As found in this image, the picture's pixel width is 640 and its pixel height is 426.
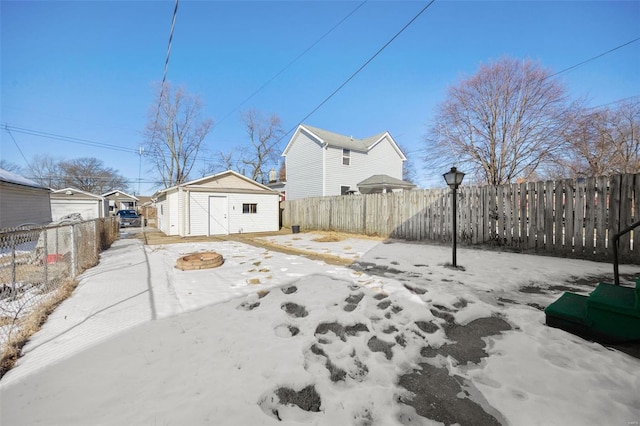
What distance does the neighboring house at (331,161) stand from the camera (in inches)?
665

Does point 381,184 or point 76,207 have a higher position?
point 381,184

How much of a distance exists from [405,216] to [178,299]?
8271 millimetres

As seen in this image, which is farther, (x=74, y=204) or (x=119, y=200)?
(x=119, y=200)

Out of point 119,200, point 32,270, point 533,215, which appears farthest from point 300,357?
point 119,200

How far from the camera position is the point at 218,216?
14.0 meters

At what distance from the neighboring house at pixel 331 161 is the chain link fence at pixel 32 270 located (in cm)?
1258

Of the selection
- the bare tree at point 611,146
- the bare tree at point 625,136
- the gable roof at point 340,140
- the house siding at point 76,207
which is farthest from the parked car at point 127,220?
the bare tree at point 625,136

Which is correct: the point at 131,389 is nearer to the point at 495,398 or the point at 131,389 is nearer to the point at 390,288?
the point at 495,398

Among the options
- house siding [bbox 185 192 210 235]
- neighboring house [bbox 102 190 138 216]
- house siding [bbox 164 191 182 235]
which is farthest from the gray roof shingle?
neighboring house [bbox 102 190 138 216]

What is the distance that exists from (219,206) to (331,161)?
7.95m

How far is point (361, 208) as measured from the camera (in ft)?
38.1

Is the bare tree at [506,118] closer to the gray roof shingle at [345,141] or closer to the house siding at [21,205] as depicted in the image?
the gray roof shingle at [345,141]

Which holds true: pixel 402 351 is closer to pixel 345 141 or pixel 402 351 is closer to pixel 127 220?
pixel 345 141

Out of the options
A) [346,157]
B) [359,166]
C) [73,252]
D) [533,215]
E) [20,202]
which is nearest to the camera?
[73,252]
